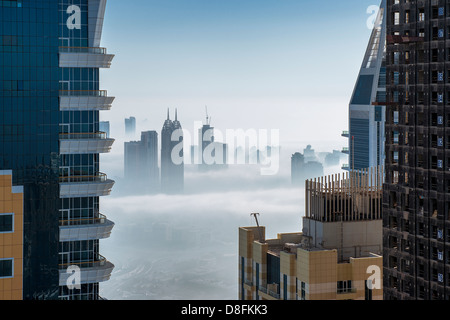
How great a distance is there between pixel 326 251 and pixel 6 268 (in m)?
55.5

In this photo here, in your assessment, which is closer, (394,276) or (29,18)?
(29,18)

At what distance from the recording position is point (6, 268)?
55.7m

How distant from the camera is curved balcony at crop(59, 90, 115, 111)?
253 ft

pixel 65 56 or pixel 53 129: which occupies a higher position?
pixel 65 56

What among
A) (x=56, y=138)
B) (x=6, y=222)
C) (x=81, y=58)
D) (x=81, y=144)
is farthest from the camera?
(x=56, y=138)

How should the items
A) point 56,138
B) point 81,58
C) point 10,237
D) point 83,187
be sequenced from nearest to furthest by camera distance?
point 10,237
point 83,187
point 81,58
point 56,138

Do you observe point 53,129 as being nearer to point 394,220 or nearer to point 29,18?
point 29,18

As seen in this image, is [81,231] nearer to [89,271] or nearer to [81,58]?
[89,271]

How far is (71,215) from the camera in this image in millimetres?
77688

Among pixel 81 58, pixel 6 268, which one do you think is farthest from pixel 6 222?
pixel 81 58

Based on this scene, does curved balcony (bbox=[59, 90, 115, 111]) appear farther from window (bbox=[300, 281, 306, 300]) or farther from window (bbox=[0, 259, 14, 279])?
window (bbox=[300, 281, 306, 300])

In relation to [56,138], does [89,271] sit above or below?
below
